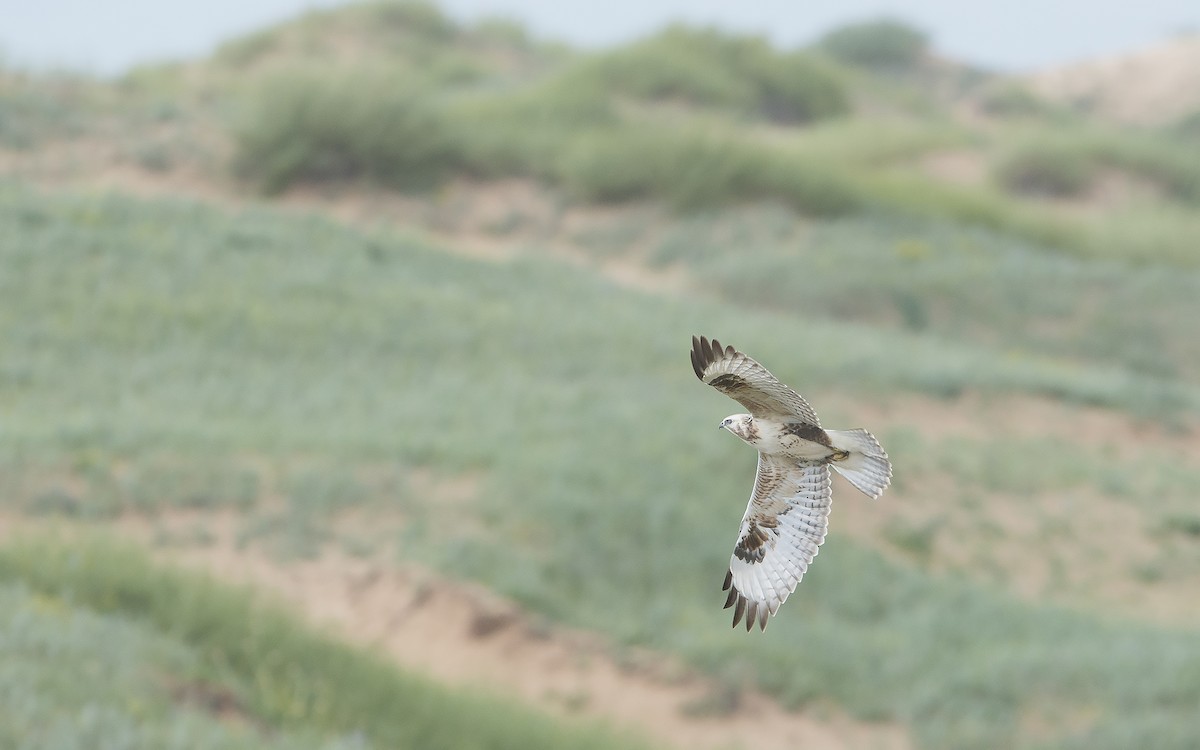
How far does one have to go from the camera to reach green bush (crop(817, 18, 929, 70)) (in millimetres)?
51406

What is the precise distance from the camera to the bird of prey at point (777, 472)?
7.83 feet

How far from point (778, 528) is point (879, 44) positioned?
51050 millimetres

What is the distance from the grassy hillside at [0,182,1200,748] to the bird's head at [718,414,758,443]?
749 cm

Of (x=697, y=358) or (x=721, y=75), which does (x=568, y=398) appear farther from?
(x=721, y=75)

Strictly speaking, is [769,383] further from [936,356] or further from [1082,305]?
[1082,305]

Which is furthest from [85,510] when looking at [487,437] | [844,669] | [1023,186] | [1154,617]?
[1023,186]

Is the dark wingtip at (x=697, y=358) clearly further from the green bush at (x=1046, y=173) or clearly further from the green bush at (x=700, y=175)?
the green bush at (x=1046, y=173)

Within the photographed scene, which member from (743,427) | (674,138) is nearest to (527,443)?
(743,427)

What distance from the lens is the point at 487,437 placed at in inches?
503

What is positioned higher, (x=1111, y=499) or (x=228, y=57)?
(x=228, y=57)

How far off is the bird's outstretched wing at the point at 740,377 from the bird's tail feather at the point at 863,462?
17cm

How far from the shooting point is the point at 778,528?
294cm

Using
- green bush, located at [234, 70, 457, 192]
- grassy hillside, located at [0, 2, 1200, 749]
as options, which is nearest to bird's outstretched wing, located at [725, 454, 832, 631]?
grassy hillside, located at [0, 2, 1200, 749]

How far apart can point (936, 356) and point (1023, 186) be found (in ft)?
Result: 43.3
